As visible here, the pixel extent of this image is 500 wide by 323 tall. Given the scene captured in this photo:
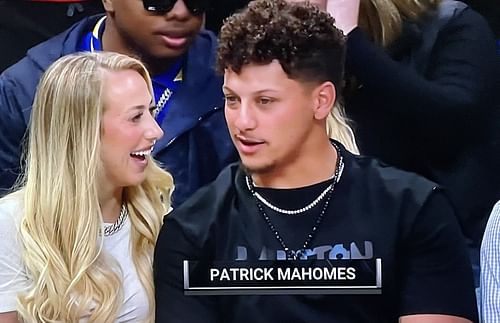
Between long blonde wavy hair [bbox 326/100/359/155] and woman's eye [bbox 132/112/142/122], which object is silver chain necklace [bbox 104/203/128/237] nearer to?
woman's eye [bbox 132/112/142/122]

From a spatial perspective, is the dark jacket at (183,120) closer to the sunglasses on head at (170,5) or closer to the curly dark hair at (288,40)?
the sunglasses on head at (170,5)

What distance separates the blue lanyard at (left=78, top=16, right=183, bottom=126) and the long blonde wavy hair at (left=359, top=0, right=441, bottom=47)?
0.31 m

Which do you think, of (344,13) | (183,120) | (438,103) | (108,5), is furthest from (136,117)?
(438,103)

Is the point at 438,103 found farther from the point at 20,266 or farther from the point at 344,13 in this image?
the point at 20,266

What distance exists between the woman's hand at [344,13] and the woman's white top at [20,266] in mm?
441

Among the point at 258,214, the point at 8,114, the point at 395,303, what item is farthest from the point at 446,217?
the point at 8,114

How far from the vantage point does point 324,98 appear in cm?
118

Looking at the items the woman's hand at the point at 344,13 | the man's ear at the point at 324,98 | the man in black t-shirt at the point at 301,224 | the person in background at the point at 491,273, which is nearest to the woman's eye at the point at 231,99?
the man in black t-shirt at the point at 301,224

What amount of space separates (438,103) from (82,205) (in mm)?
559

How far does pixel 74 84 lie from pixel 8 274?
0.29m

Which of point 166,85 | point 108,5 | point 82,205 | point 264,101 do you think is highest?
point 108,5

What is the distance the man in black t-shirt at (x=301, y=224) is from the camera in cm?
115

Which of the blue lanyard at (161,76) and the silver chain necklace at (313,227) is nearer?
the silver chain necklace at (313,227)

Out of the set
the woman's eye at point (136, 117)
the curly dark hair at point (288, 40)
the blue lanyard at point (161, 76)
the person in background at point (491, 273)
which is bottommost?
the person in background at point (491, 273)
